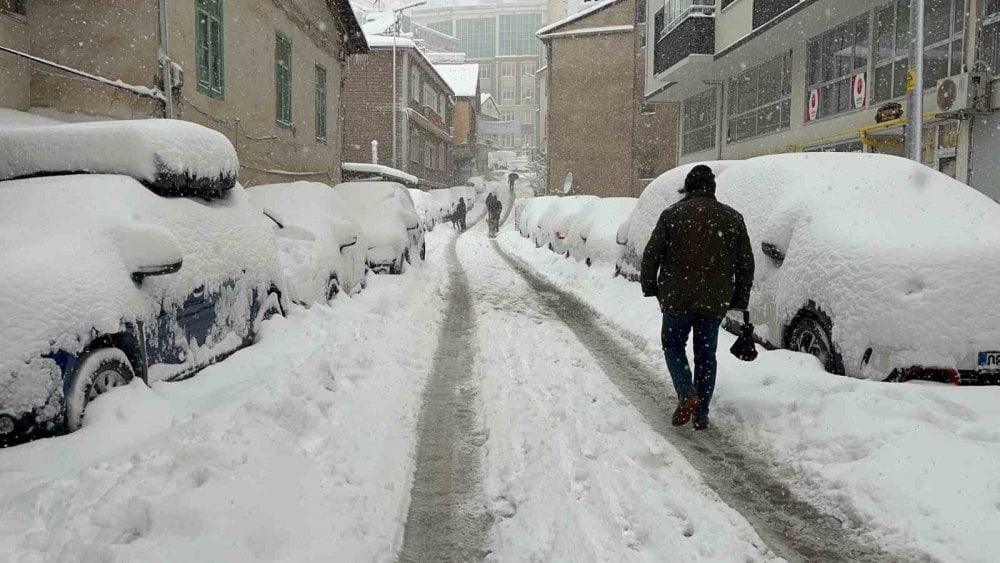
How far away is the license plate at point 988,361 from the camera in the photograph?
183 inches

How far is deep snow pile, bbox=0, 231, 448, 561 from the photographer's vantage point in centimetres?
292

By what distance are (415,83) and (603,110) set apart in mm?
10993

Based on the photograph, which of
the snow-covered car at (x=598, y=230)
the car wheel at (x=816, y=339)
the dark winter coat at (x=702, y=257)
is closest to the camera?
the dark winter coat at (x=702, y=257)

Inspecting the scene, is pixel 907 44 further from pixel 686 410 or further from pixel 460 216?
pixel 460 216

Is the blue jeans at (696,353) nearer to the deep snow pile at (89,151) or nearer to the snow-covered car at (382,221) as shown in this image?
the deep snow pile at (89,151)

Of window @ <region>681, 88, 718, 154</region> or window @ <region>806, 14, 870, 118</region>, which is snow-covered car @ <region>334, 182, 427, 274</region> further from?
window @ <region>681, 88, 718, 154</region>

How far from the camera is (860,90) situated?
15664 mm

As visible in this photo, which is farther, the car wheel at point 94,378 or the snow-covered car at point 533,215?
the snow-covered car at point 533,215

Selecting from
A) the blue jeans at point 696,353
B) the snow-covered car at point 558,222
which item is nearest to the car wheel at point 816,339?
the blue jeans at point 696,353

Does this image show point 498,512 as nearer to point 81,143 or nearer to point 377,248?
point 81,143

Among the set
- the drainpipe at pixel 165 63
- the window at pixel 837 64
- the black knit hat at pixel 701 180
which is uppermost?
the window at pixel 837 64

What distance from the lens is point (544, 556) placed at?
306 centimetres

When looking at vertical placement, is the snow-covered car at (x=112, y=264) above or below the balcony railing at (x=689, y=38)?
below

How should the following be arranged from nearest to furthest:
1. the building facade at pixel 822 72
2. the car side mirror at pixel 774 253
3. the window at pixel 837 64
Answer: the car side mirror at pixel 774 253, the building facade at pixel 822 72, the window at pixel 837 64
